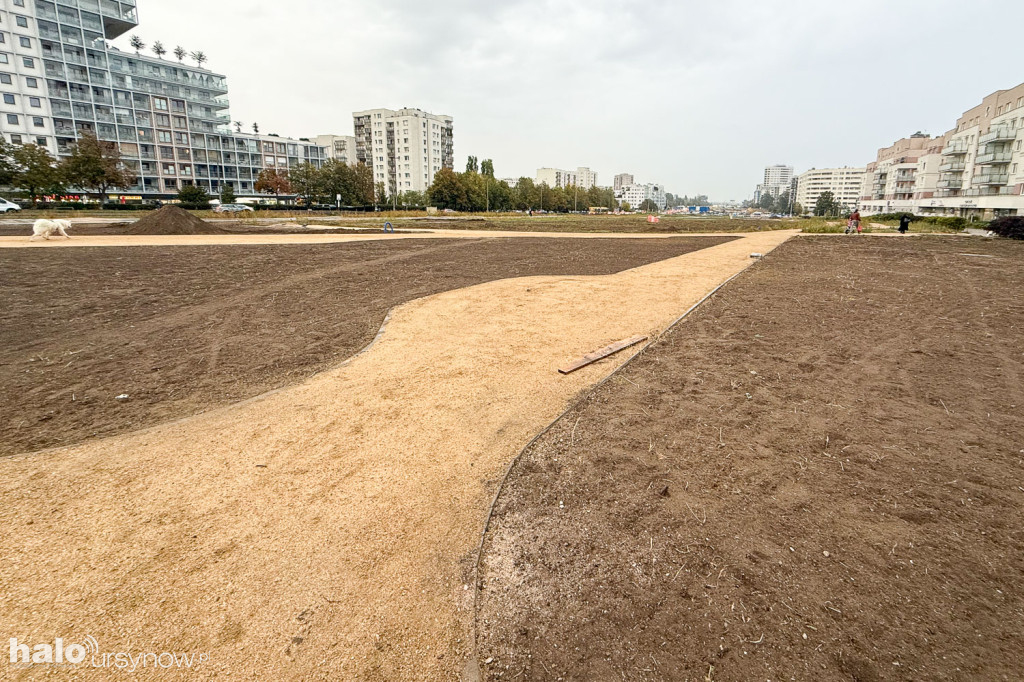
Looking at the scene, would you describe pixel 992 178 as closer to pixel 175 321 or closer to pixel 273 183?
pixel 175 321

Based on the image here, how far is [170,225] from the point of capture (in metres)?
27.4

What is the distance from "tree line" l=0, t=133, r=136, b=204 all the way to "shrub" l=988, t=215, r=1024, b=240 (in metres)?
77.8

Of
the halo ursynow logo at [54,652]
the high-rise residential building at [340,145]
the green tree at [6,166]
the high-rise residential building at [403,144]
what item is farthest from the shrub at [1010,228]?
the high-rise residential building at [340,145]

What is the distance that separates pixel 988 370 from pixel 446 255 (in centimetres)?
1745

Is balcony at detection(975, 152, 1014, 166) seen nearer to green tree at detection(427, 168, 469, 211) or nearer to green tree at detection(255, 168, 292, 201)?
green tree at detection(427, 168, 469, 211)

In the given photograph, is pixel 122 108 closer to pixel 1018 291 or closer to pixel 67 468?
pixel 67 468

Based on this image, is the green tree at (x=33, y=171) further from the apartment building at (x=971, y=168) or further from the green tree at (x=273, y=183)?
the apartment building at (x=971, y=168)

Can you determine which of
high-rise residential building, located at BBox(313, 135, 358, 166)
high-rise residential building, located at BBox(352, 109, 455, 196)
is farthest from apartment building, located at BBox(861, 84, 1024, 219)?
high-rise residential building, located at BBox(313, 135, 358, 166)

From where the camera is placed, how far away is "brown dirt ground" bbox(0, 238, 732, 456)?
18.2 ft

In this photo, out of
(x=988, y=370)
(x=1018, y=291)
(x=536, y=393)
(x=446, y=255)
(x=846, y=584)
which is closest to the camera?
(x=846, y=584)

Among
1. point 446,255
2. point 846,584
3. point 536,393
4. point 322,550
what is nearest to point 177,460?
point 322,550

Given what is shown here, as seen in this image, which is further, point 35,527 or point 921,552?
point 35,527

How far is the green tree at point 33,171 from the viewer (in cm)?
4606

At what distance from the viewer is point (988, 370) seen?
6.38 metres
